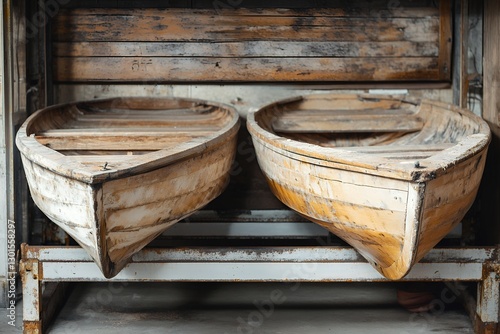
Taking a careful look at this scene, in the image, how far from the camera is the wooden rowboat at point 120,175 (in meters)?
2.64

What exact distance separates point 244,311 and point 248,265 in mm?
587

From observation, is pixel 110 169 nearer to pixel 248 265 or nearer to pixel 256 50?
pixel 248 265

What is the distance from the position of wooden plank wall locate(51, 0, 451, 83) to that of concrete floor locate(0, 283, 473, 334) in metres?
1.22

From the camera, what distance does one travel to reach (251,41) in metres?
4.23

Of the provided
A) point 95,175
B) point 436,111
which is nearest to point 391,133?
point 436,111

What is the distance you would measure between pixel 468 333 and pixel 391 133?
121cm

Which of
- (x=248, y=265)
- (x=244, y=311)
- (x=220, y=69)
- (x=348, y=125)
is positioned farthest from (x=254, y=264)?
(x=220, y=69)

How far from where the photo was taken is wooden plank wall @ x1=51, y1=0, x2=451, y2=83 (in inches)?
167

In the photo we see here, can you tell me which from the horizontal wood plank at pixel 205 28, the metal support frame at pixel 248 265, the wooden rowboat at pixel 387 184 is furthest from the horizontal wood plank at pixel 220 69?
the metal support frame at pixel 248 265

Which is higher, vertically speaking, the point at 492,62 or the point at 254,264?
the point at 492,62

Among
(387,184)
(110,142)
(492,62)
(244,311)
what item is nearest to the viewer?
(387,184)

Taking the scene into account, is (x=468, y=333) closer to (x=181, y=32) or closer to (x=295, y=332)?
(x=295, y=332)

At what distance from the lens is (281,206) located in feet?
14.4

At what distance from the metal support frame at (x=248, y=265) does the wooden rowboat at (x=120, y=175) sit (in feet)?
0.65
